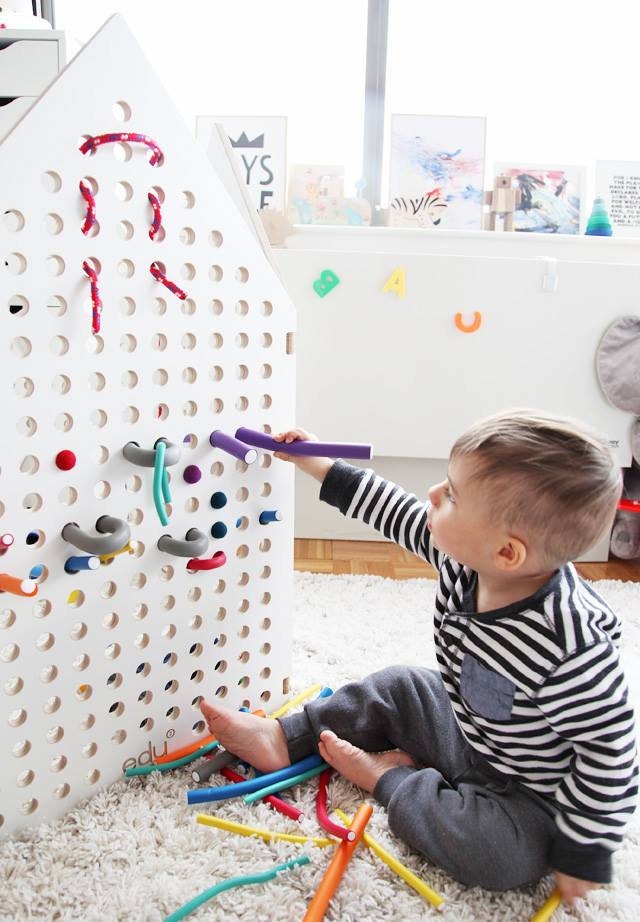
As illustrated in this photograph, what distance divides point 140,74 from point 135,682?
59 cm

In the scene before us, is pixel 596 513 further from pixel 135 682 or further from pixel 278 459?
pixel 135 682

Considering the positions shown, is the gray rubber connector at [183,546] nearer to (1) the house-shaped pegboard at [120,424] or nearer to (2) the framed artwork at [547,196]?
(1) the house-shaped pegboard at [120,424]

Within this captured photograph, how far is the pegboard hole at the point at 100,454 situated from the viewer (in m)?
0.75

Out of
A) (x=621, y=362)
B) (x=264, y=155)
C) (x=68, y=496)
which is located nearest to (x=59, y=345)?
(x=68, y=496)

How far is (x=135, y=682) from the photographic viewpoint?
2.74 ft

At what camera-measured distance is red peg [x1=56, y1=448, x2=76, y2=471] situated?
72 centimetres

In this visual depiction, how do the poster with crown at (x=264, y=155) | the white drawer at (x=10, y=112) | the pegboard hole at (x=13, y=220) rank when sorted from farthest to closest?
the poster with crown at (x=264, y=155) < the white drawer at (x=10, y=112) < the pegboard hole at (x=13, y=220)

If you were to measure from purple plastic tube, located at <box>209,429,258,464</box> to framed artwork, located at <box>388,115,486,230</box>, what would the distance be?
131 centimetres

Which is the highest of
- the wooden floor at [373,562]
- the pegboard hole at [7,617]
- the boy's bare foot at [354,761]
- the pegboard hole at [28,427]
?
the pegboard hole at [28,427]

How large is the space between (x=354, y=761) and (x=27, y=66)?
1374 millimetres

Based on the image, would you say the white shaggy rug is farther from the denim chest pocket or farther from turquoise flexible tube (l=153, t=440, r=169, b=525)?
turquoise flexible tube (l=153, t=440, r=169, b=525)

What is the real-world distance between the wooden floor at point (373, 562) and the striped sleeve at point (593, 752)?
0.84 metres

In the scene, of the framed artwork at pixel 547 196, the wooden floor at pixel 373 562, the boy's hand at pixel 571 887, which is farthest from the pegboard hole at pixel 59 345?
the framed artwork at pixel 547 196

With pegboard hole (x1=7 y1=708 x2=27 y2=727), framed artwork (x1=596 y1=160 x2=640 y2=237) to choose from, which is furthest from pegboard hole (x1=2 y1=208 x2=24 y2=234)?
framed artwork (x1=596 y1=160 x2=640 y2=237)
